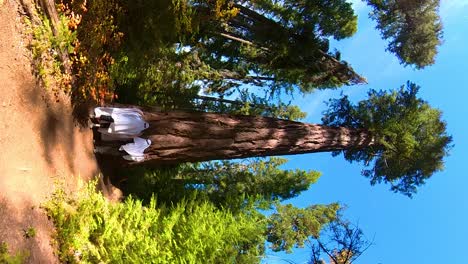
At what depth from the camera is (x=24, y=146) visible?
7074 mm

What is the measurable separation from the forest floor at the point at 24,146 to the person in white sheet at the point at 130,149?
117 cm

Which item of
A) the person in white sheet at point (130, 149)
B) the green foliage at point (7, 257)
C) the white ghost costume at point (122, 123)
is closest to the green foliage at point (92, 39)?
the white ghost costume at point (122, 123)

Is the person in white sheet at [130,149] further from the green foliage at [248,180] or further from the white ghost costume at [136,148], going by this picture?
the green foliage at [248,180]

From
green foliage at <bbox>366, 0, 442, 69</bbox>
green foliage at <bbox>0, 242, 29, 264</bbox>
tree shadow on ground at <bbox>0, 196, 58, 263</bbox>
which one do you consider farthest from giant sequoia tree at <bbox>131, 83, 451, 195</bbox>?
green foliage at <bbox>0, 242, 29, 264</bbox>

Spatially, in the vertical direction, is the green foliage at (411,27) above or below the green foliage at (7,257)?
above

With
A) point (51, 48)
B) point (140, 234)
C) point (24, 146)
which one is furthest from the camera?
point (140, 234)

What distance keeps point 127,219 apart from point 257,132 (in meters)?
3.72

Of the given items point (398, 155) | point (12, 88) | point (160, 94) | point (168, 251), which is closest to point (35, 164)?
point (12, 88)

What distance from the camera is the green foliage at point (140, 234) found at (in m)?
7.55

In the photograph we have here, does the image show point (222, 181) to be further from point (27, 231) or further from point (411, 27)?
point (27, 231)

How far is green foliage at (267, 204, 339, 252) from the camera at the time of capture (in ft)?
49.7

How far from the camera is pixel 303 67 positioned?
13.1 m

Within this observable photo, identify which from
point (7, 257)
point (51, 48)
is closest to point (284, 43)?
point (51, 48)

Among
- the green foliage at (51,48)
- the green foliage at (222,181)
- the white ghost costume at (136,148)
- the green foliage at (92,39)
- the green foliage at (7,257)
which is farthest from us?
the green foliage at (222,181)
